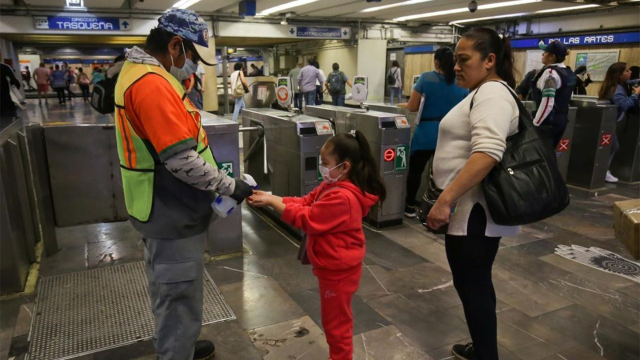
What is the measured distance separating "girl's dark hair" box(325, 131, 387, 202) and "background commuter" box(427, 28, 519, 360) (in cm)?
26

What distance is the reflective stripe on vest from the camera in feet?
4.88

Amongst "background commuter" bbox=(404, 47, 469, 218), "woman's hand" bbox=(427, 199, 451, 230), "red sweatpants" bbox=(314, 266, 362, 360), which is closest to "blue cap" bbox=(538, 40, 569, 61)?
"background commuter" bbox=(404, 47, 469, 218)

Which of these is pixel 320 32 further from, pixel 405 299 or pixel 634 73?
pixel 405 299

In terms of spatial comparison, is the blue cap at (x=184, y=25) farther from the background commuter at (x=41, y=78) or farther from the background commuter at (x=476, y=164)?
the background commuter at (x=41, y=78)

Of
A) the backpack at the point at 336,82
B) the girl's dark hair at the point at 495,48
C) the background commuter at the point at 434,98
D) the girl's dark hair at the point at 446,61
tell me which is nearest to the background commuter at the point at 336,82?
the backpack at the point at 336,82

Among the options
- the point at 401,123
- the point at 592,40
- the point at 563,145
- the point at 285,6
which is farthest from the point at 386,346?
the point at 592,40

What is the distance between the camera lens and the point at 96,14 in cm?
1101

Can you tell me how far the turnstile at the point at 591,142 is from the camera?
5.23 meters

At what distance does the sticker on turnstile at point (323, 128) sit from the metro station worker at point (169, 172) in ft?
6.45

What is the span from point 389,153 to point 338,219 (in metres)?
2.33

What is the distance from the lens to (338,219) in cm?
170

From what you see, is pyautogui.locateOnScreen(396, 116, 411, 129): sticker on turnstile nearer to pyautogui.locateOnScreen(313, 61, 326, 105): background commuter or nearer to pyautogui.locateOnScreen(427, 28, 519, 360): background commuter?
pyautogui.locateOnScreen(427, 28, 519, 360): background commuter

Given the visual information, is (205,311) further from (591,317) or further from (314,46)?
(314,46)

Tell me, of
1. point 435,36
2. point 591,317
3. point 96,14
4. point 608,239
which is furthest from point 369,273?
point 435,36
